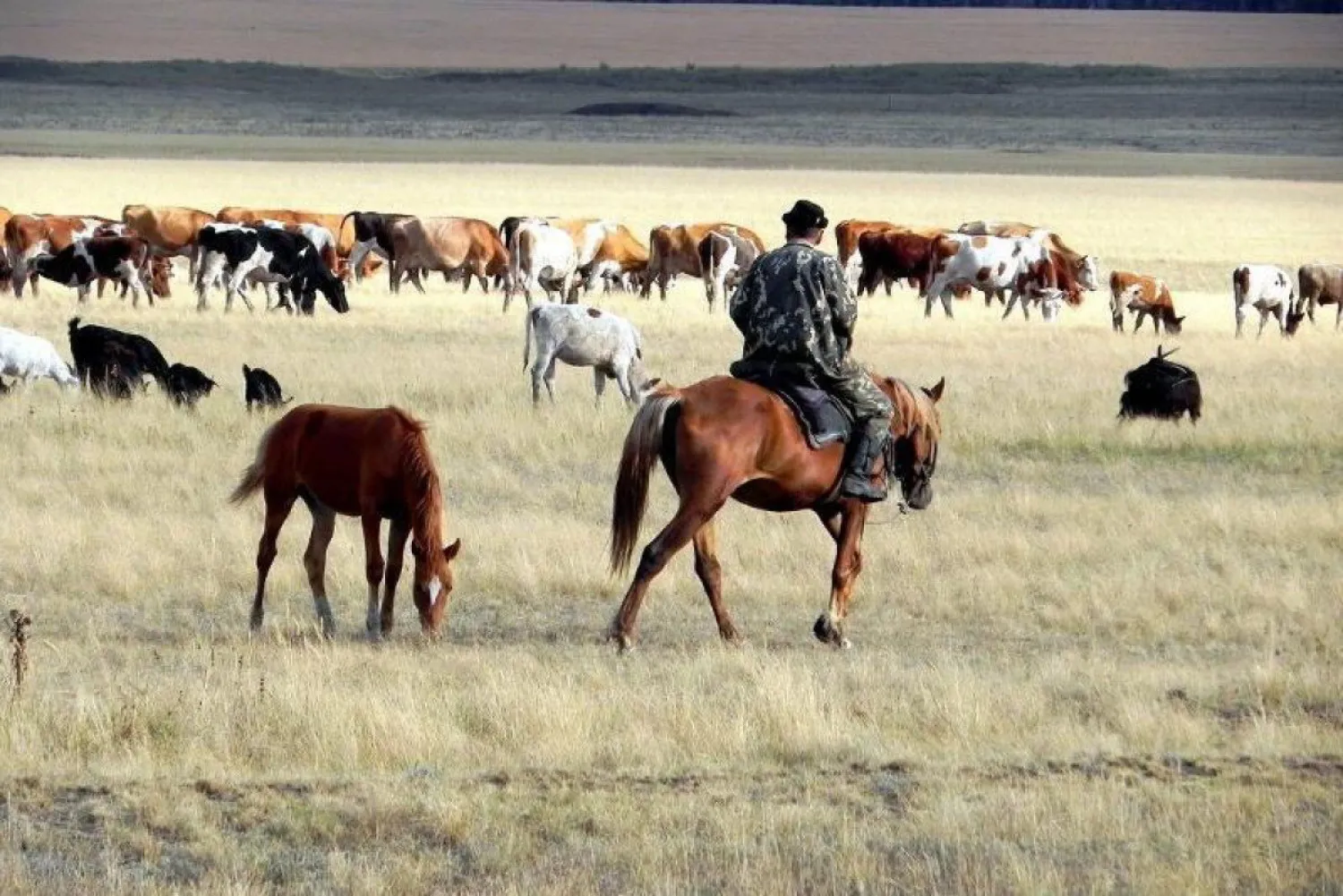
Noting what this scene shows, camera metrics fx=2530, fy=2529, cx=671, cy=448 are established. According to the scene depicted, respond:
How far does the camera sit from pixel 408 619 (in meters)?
11.6

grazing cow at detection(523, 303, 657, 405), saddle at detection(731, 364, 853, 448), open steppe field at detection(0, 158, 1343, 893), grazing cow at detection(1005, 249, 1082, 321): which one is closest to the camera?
open steppe field at detection(0, 158, 1343, 893)

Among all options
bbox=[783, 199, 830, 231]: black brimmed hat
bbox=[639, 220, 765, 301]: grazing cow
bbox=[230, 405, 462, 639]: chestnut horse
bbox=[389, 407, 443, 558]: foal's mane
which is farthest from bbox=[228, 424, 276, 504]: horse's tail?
bbox=[639, 220, 765, 301]: grazing cow

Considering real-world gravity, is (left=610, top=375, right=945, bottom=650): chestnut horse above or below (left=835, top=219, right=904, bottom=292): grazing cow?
above

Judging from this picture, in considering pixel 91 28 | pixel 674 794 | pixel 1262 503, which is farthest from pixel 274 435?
pixel 91 28

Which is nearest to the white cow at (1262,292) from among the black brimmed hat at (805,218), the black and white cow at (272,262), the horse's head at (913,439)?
the black and white cow at (272,262)

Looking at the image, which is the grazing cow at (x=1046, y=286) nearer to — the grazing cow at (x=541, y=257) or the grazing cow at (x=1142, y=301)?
the grazing cow at (x=1142, y=301)

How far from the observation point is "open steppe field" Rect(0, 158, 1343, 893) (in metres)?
7.09

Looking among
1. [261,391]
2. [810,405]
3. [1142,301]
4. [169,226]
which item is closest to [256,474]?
[810,405]

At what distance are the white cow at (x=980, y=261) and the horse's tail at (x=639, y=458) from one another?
75.1ft

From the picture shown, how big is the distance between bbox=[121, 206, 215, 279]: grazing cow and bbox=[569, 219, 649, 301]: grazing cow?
577 centimetres

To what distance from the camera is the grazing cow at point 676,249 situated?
35.1 meters

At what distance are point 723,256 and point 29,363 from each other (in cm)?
1620

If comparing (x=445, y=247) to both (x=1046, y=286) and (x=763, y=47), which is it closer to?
(x=1046, y=286)

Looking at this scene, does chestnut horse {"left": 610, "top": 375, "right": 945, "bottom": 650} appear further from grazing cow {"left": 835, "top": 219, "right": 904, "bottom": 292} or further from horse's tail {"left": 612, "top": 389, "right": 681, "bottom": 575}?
grazing cow {"left": 835, "top": 219, "right": 904, "bottom": 292}
